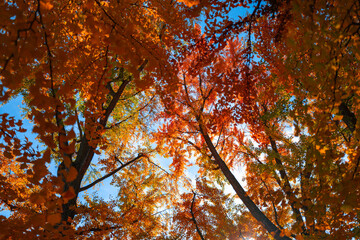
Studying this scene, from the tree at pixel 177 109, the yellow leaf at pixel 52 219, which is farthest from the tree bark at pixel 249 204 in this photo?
the yellow leaf at pixel 52 219

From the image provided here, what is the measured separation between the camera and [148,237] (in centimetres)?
510

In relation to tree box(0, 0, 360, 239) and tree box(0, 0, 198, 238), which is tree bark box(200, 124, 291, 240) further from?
tree box(0, 0, 198, 238)

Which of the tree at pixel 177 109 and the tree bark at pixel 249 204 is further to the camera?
the tree bark at pixel 249 204

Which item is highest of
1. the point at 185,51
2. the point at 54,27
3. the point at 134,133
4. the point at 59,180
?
the point at 134,133

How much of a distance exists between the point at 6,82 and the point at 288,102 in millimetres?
4508

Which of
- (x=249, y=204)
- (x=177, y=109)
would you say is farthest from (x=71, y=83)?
(x=249, y=204)

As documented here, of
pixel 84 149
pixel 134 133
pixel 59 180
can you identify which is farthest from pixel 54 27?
pixel 134 133

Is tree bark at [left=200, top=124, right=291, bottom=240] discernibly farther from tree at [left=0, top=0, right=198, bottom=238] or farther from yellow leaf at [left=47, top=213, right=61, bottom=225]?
yellow leaf at [left=47, top=213, right=61, bottom=225]

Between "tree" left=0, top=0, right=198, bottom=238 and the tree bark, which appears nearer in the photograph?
"tree" left=0, top=0, right=198, bottom=238

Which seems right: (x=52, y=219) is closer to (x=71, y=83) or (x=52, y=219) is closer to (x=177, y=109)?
(x=71, y=83)

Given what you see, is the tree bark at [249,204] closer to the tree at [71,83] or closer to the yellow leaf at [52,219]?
the tree at [71,83]

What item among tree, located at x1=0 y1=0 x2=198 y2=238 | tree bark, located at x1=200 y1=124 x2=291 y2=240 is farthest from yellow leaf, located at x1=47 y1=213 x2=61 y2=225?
tree bark, located at x1=200 y1=124 x2=291 y2=240

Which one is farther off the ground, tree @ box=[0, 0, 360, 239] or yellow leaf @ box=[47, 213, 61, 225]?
tree @ box=[0, 0, 360, 239]

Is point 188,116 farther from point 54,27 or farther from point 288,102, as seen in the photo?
point 54,27
